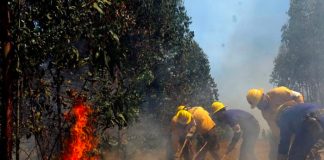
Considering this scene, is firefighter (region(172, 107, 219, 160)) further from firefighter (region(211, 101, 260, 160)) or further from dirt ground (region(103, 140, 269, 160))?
dirt ground (region(103, 140, 269, 160))

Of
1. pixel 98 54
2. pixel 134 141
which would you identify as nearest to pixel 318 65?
pixel 134 141

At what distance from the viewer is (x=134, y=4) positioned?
14.2 meters

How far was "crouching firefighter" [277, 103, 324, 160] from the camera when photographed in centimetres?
822

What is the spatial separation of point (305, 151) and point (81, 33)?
5.20m

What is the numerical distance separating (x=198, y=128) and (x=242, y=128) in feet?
5.21

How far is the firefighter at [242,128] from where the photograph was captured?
1329cm

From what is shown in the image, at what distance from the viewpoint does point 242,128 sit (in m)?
Answer: 13.6

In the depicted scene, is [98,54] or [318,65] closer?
[98,54]

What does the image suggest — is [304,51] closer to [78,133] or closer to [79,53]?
[79,53]

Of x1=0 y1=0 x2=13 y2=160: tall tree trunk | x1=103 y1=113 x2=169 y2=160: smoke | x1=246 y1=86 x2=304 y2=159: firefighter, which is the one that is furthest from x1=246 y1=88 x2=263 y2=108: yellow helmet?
x1=0 y1=0 x2=13 y2=160: tall tree trunk

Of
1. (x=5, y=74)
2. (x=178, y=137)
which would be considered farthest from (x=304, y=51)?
(x=5, y=74)

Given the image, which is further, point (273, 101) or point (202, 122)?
point (202, 122)

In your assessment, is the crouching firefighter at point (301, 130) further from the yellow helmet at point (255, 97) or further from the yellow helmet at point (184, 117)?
the yellow helmet at point (184, 117)

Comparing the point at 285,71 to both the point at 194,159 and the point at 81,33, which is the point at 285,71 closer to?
the point at 194,159
